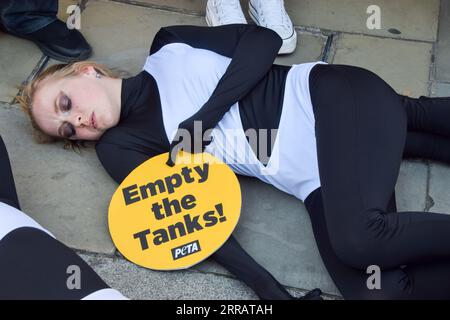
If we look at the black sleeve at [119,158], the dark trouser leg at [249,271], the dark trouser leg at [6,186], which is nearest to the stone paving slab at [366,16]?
the black sleeve at [119,158]

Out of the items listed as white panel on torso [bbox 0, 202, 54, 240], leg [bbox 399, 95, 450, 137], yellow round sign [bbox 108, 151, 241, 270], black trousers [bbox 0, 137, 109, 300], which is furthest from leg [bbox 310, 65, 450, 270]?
white panel on torso [bbox 0, 202, 54, 240]

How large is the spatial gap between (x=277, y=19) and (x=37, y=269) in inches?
55.7

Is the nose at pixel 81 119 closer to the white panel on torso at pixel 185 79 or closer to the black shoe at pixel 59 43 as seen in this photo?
the white panel on torso at pixel 185 79

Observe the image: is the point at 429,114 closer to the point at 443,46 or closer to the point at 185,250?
the point at 443,46

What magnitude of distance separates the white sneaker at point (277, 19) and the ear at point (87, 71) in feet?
2.40

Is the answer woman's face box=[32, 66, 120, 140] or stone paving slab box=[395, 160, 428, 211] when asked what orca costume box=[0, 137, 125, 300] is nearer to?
woman's face box=[32, 66, 120, 140]

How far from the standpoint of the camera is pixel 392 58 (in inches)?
99.5

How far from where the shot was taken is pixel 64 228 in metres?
1.97

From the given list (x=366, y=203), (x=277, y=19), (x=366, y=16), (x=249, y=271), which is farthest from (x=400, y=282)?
(x=366, y=16)

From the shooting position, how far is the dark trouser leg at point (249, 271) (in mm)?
1767
